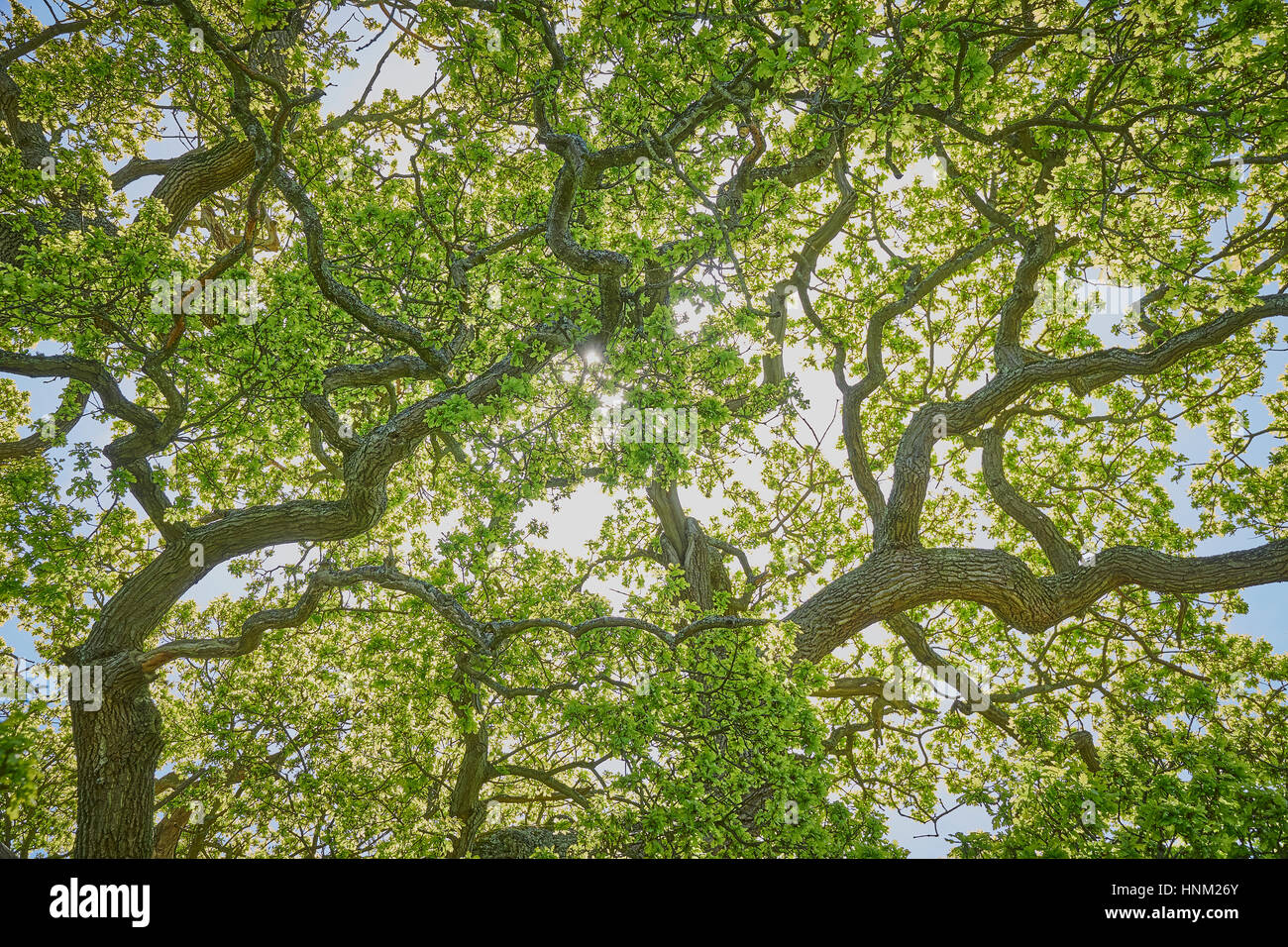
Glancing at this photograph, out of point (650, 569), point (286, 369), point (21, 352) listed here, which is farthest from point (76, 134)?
point (650, 569)

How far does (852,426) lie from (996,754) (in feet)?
17.0

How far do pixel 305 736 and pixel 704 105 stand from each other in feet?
30.7

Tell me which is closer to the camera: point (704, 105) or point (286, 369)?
point (704, 105)

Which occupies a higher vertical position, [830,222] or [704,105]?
[830,222]

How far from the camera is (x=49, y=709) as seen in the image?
10.6m

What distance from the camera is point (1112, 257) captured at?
8523 millimetres

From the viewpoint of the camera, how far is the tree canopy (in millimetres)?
6332

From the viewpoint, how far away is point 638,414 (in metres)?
6.70

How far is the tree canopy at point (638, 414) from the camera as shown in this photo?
20.8 feet

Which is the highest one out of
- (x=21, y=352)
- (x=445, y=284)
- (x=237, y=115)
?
(x=237, y=115)

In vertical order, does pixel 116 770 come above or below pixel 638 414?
below

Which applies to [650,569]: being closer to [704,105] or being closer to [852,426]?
[852,426]
